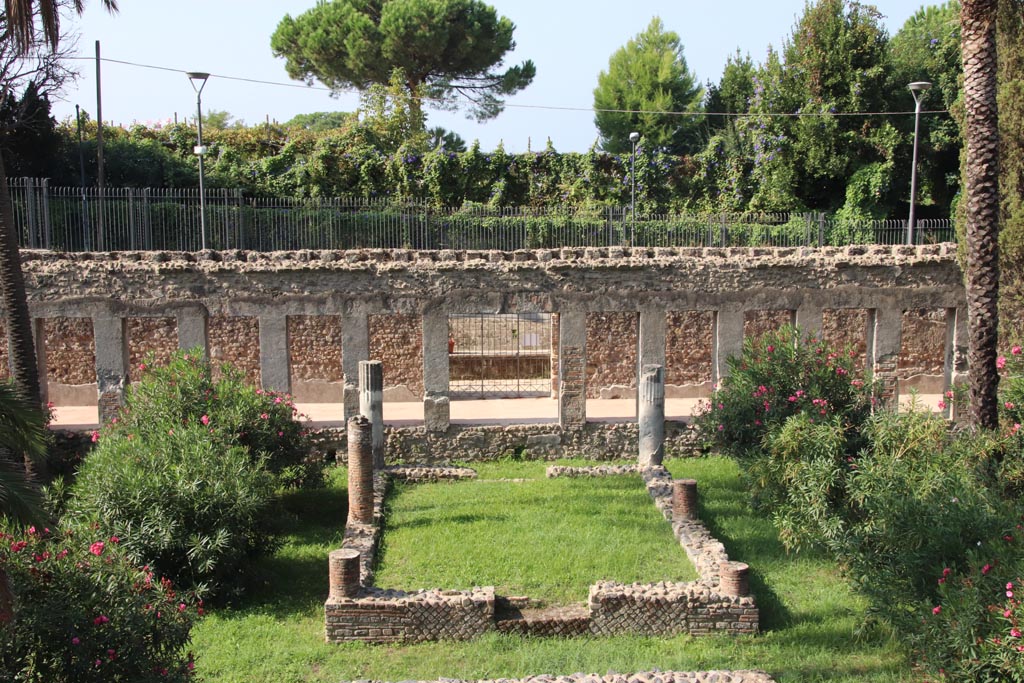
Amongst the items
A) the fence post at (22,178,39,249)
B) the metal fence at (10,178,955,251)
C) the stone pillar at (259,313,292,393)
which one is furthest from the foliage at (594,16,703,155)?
the stone pillar at (259,313,292,393)

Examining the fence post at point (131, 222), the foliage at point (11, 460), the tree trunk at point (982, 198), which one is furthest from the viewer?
the fence post at point (131, 222)

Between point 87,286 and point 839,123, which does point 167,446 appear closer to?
point 87,286

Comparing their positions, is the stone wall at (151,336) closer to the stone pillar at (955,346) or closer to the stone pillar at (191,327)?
the stone pillar at (191,327)

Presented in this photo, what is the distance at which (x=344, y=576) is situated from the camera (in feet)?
28.5

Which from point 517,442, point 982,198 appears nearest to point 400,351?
point 517,442

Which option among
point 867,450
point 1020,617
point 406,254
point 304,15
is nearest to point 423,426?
point 406,254

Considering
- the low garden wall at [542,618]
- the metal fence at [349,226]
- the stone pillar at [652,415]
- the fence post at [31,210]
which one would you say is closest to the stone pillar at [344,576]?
the low garden wall at [542,618]

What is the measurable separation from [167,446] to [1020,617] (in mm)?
7381

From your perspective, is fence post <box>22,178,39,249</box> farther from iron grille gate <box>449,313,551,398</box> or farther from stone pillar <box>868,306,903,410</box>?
stone pillar <box>868,306,903,410</box>

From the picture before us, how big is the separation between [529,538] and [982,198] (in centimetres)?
577

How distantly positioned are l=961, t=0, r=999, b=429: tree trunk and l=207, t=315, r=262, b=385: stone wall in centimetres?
1146

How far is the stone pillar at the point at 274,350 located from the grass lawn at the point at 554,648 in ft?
14.7

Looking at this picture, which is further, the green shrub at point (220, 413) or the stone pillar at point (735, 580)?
the green shrub at point (220, 413)

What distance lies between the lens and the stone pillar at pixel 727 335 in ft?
47.4
